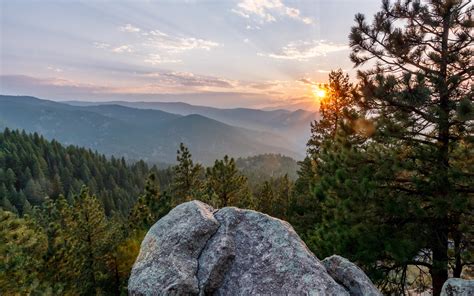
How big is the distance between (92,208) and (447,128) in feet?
74.9

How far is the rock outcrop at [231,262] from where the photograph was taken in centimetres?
833

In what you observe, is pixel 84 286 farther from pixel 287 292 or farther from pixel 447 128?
pixel 447 128

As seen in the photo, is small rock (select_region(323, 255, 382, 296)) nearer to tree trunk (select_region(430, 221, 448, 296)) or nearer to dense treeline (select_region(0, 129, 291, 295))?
tree trunk (select_region(430, 221, 448, 296))

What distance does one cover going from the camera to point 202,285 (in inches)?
333

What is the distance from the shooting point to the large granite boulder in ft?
27.5

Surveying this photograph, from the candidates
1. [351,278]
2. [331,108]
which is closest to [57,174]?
[331,108]

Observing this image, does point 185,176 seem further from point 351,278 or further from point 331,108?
point 351,278

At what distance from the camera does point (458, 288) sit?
8.48 metres

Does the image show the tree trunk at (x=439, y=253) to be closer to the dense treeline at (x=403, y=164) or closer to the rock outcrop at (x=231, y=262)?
the dense treeline at (x=403, y=164)

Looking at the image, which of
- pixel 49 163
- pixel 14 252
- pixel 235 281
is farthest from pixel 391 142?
pixel 49 163

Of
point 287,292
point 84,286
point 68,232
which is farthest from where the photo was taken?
point 68,232

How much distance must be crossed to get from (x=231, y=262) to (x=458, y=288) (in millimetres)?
6137

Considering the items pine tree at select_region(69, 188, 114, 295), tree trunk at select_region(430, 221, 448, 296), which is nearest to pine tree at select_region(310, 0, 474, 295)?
tree trunk at select_region(430, 221, 448, 296)

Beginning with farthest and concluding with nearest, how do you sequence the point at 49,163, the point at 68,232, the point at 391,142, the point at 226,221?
the point at 49,163 < the point at 68,232 < the point at 391,142 < the point at 226,221
